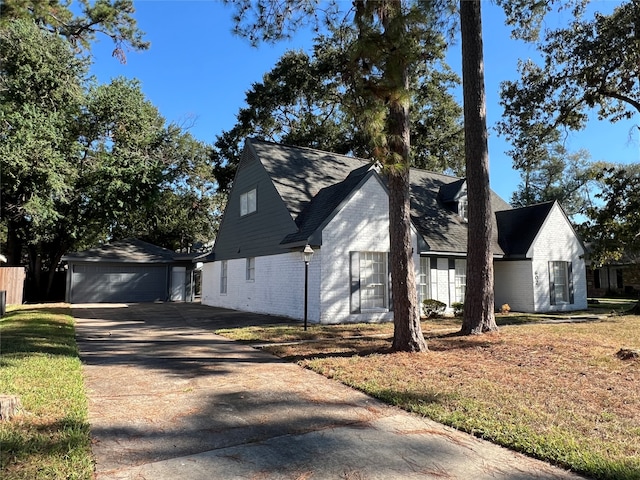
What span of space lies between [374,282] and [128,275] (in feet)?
57.5

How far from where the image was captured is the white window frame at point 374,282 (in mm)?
14094

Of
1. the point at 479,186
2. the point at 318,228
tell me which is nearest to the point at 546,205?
the point at 479,186

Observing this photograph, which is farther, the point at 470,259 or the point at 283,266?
the point at 283,266

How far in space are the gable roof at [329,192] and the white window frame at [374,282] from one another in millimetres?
1906

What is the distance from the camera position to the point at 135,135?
2486cm

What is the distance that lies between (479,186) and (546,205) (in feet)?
33.1

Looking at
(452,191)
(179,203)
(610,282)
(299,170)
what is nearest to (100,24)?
(179,203)

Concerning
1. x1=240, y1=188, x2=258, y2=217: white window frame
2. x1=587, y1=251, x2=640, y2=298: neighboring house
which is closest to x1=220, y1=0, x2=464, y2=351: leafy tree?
x1=240, y1=188, x2=258, y2=217: white window frame

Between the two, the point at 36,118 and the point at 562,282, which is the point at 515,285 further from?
the point at 36,118

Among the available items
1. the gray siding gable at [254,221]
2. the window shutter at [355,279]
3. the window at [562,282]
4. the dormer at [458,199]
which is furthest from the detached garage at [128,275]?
the window at [562,282]

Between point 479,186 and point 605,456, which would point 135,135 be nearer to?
point 479,186

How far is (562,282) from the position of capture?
18.8m

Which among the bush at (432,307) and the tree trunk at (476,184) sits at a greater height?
the tree trunk at (476,184)

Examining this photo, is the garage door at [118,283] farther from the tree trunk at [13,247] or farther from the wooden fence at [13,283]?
the tree trunk at [13,247]
